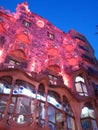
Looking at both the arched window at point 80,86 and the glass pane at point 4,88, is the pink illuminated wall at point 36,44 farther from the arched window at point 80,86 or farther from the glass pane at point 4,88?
the glass pane at point 4,88

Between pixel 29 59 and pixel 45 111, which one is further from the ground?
pixel 29 59

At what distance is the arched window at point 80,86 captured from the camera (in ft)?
65.6

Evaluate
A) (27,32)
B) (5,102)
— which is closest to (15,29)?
(27,32)

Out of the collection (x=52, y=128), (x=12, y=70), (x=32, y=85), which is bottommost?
Answer: (x=52, y=128)

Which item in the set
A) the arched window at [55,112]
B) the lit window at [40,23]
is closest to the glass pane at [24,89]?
the arched window at [55,112]

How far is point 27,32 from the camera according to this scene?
82.7 ft

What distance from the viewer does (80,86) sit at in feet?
68.4

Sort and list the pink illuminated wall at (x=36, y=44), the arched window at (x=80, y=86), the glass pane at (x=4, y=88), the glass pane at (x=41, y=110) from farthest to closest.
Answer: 1. the pink illuminated wall at (x=36, y=44)
2. the arched window at (x=80, y=86)
3. the glass pane at (x=4, y=88)
4. the glass pane at (x=41, y=110)

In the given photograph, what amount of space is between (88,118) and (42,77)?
20.3 ft

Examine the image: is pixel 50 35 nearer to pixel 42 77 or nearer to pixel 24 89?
pixel 42 77

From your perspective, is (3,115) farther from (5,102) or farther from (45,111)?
(45,111)

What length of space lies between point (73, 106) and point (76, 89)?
142 inches

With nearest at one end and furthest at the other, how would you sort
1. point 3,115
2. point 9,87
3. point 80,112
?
point 3,115
point 9,87
point 80,112

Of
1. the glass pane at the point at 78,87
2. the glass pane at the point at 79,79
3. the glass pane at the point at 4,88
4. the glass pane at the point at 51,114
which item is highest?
the glass pane at the point at 79,79
